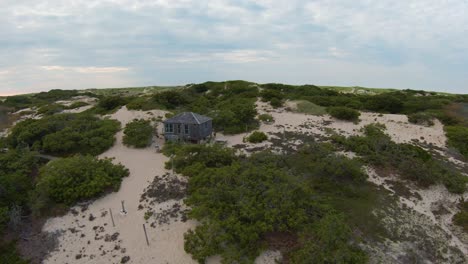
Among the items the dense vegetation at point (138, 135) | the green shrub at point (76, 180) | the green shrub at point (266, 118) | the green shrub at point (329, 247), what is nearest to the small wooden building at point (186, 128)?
the dense vegetation at point (138, 135)

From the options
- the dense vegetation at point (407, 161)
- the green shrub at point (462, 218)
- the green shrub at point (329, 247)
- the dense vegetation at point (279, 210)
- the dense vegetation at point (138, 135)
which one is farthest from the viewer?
the dense vegetation at point (138, 135)

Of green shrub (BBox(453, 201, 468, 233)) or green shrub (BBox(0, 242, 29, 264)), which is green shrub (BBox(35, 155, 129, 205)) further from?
green shrub (BBox(453, 201, 468, 233))

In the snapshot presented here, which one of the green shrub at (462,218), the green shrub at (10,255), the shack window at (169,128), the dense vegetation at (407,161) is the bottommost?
the green shrub at (10,255)

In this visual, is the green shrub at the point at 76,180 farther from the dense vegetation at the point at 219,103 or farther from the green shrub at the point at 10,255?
the dense vegetation at the point at 219,103

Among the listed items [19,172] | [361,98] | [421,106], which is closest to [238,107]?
[19,172]

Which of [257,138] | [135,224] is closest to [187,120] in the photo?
[257,138]

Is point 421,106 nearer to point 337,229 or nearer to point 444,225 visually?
point 444,225
